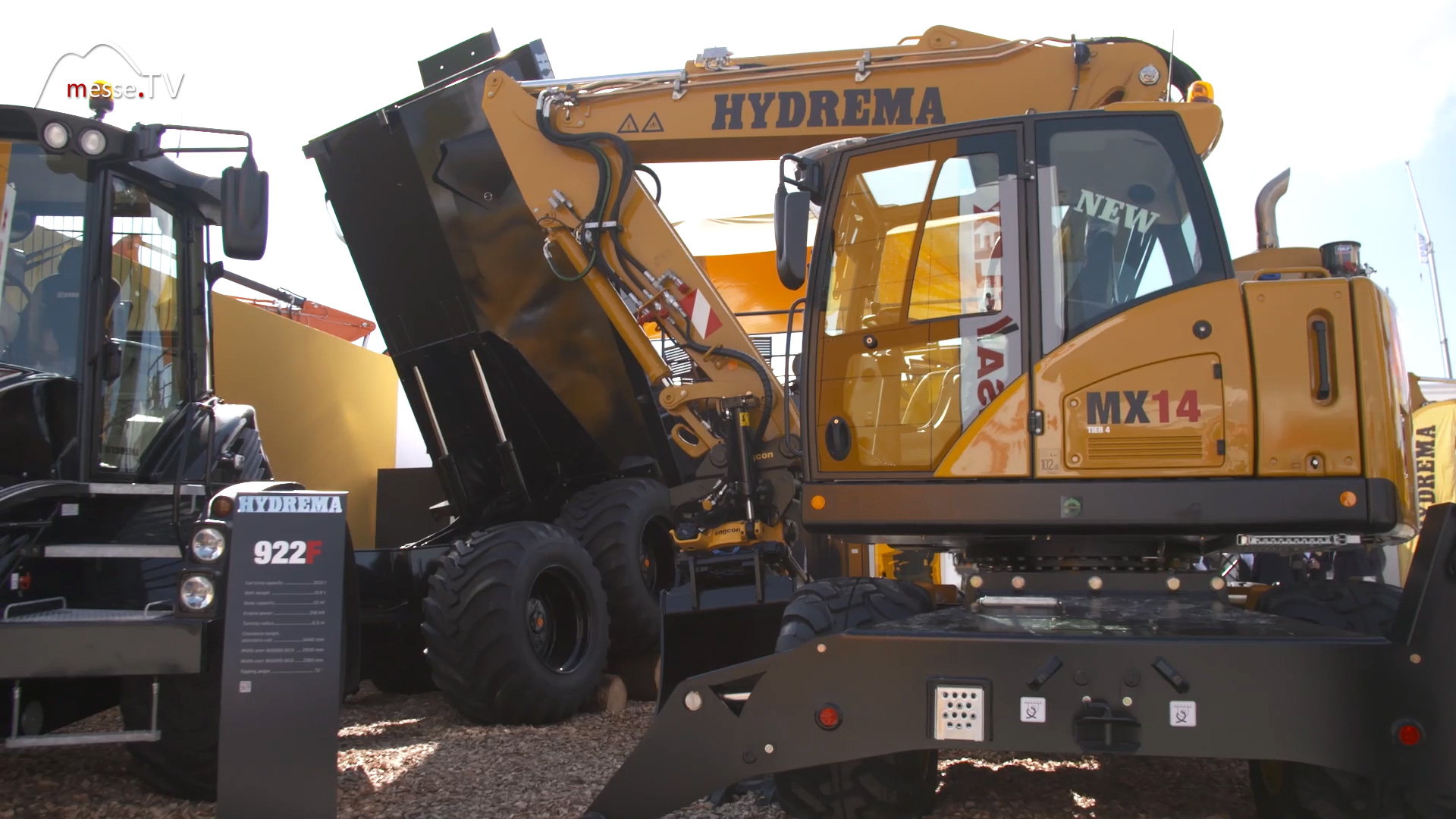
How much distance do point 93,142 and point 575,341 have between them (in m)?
3.12

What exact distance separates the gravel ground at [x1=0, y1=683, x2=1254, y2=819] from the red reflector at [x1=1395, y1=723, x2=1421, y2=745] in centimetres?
130

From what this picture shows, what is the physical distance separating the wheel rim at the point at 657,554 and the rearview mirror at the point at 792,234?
340 cm

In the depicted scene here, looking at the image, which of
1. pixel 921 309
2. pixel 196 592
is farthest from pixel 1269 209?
pixel 196 592

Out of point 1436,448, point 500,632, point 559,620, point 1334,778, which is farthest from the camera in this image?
point 1436,448

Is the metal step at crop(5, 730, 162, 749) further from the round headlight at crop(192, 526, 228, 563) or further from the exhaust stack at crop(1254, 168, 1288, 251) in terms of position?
the exhaust stack at crop(1254, 168, 1288, 251)

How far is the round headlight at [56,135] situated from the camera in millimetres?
4898

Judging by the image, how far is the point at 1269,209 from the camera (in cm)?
482

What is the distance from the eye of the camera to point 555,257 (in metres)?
6.89

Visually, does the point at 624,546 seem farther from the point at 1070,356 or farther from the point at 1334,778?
the point at 1334,778

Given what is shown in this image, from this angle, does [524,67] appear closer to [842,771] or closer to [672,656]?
[672,656]

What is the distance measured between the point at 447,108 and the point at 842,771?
4.60 metres

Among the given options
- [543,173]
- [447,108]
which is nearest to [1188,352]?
[543,173]

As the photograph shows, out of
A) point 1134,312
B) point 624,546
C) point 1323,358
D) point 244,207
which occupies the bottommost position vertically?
point 624,546

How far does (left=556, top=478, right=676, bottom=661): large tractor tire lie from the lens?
23.5 ft
